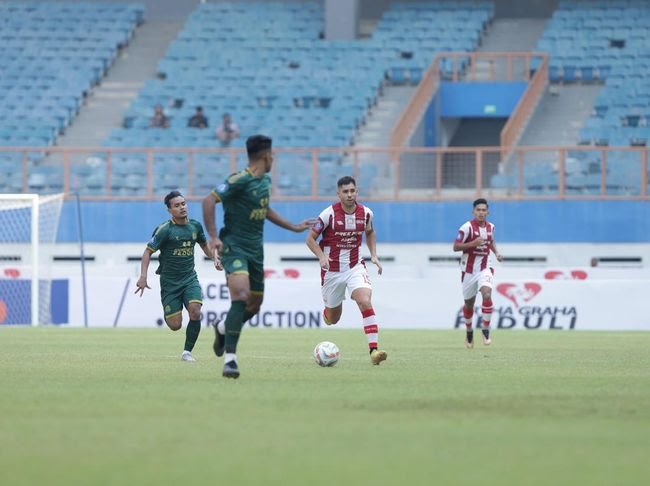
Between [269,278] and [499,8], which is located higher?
[499,8]

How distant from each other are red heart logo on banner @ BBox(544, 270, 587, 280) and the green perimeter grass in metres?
14.0

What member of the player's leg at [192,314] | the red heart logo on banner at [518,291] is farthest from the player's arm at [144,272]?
the red heart logo on banner at [518,291]

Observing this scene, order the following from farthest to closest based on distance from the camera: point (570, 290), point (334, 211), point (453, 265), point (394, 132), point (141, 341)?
point (394, 132) < point (453, 265) < point (570, 290) < point (141, 341) < point (334, 211)

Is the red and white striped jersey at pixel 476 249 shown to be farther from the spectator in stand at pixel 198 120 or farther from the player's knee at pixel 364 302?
the spectator in stand at pixel 198 120

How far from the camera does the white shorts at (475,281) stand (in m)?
20.4

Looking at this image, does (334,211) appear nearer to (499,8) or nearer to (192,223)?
(192,223)

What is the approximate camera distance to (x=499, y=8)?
148ft

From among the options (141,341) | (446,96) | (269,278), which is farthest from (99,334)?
(446,96)

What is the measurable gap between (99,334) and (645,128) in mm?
16677

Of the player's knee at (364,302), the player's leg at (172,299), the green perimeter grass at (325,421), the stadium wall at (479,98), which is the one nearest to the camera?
the green perimeter grass at (325,421)

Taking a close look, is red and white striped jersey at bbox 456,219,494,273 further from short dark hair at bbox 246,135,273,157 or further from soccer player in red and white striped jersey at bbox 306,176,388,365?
short dark hair at bbox 246,135,273,157

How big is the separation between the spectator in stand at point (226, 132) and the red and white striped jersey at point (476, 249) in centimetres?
1735

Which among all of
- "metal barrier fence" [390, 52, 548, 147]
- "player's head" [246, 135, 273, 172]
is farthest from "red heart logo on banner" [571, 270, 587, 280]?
"player's head" [246, 135, 273, 172]

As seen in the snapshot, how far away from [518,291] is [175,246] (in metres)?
13.3
